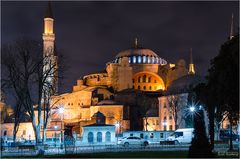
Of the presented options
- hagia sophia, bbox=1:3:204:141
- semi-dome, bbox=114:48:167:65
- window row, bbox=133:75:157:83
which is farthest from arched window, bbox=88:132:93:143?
semi-dome, bbox=114:48:167:65

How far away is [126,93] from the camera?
332ft

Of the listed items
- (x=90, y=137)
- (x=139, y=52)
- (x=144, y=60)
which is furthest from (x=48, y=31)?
(x=90, y=137)

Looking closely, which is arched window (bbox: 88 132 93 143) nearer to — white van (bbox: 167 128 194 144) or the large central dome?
white van (bbox: 167 128 194 144)

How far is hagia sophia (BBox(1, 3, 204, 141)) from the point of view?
8931 cm

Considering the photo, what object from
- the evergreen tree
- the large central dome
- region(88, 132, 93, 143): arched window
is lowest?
region(88, 132, 93, 143): arched window

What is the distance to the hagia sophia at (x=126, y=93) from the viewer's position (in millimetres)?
89312

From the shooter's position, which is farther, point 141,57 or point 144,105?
point 141,57

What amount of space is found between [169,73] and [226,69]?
8514 centimetres

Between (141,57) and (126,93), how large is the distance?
69.4ft

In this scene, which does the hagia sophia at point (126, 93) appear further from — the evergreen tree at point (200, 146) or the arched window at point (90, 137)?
the evergreen tree at point (200, 146)

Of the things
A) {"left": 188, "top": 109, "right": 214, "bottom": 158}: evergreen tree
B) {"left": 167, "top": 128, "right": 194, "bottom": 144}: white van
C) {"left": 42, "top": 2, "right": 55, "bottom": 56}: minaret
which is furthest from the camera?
{"left": 42, "top": 2, "right": 55, "bottom": 56}: minaret

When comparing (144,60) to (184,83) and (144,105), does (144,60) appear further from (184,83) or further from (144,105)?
(184,83)

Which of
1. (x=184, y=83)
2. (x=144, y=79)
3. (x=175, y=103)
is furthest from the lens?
(x=144, y=79)

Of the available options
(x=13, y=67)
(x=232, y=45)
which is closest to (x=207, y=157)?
(x=232, y=45)
